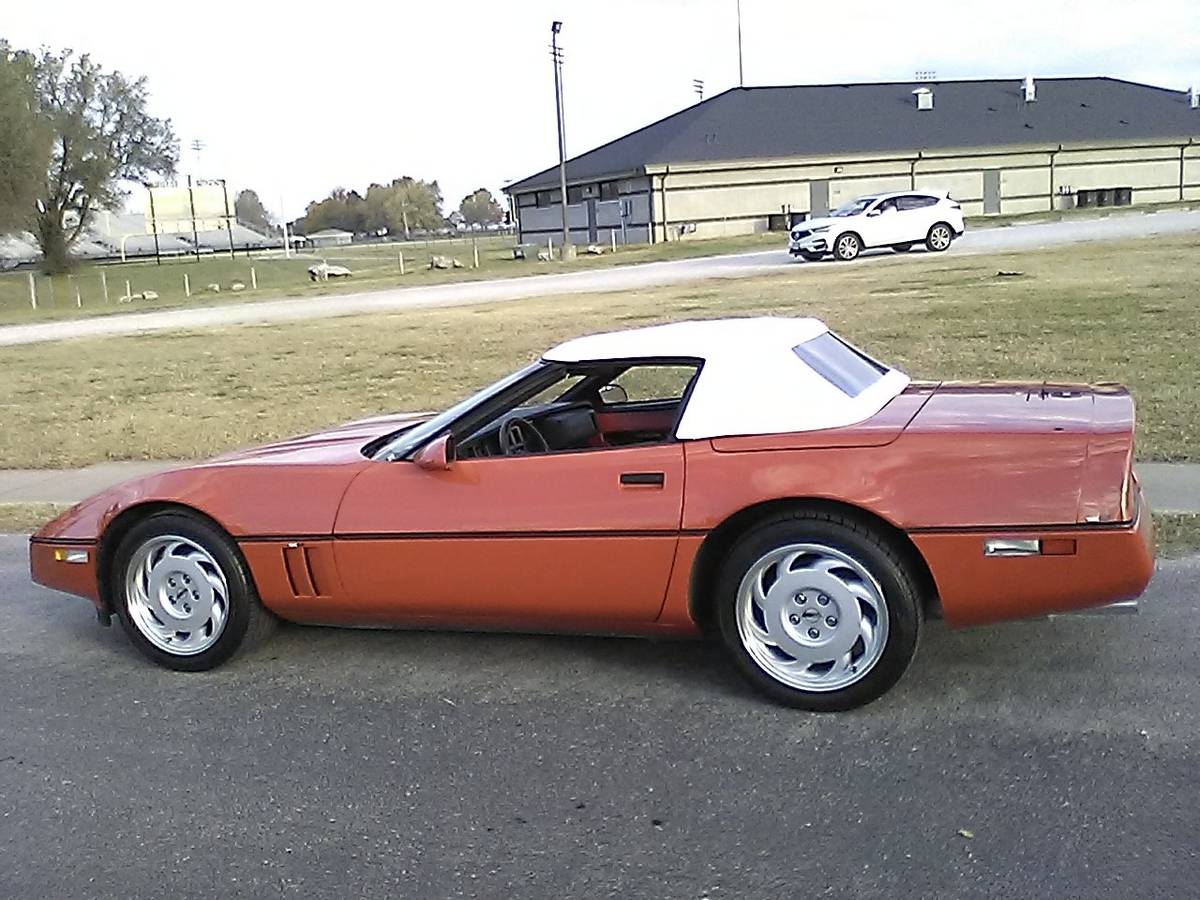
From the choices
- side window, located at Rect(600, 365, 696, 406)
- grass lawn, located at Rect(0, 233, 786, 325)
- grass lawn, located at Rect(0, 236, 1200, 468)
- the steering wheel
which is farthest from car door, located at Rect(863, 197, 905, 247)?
the steering wheel

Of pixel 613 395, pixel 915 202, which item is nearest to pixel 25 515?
pixel 613 395

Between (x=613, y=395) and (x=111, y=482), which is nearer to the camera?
(x=613, y=395)

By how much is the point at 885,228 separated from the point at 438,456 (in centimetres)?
2551

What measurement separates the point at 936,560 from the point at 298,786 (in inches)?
85.3

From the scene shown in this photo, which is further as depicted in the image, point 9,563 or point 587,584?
A: point 9,563

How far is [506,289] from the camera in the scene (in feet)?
84.4

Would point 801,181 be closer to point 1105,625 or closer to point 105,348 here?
point 105,348

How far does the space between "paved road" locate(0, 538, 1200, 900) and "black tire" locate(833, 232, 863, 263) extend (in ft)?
76.6

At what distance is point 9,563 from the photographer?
7078 mm

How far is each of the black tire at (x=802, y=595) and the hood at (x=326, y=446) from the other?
164 cm

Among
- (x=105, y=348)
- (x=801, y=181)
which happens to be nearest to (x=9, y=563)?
(x=105, y=348)

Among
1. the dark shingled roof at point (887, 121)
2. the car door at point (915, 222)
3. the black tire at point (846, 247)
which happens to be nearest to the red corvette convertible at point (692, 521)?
the black tire at point (846, 247)

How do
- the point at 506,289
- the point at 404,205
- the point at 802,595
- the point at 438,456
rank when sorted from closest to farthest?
the point at 802,595 < the point at 438,456 < the point at 506,289 < the point at 404,205

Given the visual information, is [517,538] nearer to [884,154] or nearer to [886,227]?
[886,227]
